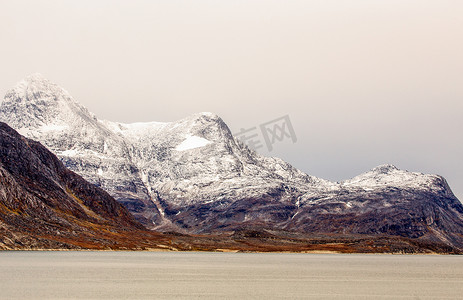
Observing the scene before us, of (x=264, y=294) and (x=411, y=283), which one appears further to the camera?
(x=411, y=283)

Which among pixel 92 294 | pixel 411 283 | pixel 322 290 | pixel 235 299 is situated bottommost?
pixel 411 283

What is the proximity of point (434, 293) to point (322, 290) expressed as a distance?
71.7 feet

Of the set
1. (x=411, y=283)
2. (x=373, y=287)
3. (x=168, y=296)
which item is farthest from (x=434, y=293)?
(x=168, y=296)

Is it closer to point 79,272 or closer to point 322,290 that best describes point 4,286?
point 79,272

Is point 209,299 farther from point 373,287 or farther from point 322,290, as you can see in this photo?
point 373,287

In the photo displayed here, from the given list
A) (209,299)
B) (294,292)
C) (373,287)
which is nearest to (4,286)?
(209,299)

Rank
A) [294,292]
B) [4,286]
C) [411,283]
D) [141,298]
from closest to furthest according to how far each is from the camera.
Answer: [141,298], [4,286], [294,292], [411,283]

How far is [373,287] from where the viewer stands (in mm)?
113500

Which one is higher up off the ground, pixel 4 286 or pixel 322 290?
pixel 4 286

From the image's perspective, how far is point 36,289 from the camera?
8919 centimetres

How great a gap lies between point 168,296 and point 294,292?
2476cm

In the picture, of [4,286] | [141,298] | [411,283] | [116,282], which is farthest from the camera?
[411,283]

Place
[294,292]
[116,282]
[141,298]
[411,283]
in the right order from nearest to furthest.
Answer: [141,298], [294,292], [116,282], [411,283]

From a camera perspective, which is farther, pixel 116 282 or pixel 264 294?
pixel 116 282
